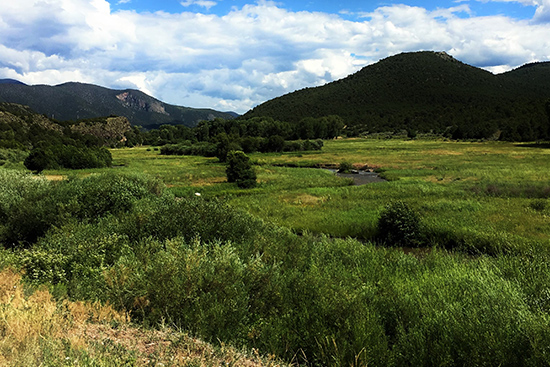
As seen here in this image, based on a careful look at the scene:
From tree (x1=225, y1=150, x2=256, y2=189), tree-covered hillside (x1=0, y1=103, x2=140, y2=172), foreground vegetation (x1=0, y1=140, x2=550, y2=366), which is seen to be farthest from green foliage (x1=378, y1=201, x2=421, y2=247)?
tree-covered hillside (x1=0, y1=103, x2=140, y2=172)

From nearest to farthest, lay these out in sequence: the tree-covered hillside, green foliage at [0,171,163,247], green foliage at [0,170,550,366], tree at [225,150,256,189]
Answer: green foliage at [0,170,550,366] < green foliage at [0,171,163,247] < tree at [225,150,256,189] < the tree-covered hillside

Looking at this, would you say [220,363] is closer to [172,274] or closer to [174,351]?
[174,351]

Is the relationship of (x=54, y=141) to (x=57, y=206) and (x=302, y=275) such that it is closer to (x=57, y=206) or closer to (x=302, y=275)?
(x=57, y=206)

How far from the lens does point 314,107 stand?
195 m

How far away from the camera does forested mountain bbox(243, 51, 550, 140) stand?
115688mm

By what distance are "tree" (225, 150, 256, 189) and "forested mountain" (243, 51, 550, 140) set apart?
321 ft

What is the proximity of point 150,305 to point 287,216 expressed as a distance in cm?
1804

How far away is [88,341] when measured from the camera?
4.93 meters

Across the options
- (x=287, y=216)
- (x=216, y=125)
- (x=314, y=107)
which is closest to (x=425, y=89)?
(x=314, y=107)

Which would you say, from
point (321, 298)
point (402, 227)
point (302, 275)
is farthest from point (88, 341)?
point (402, 227)

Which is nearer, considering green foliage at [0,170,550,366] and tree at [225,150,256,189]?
green foliage at [0,170,550,366]

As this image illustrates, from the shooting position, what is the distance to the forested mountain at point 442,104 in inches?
4555

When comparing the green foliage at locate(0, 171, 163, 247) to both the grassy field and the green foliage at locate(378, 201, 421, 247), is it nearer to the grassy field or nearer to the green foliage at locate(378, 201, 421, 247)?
the grassy field

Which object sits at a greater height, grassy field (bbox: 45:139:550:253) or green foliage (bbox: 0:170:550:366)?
green foliage (bbox: 0:170:550:366)
